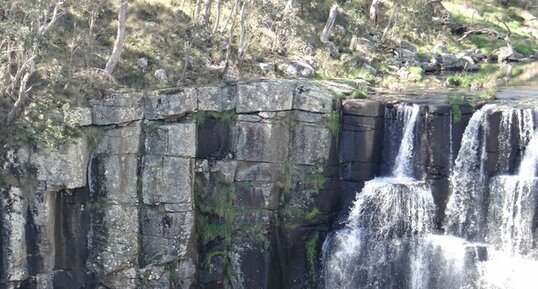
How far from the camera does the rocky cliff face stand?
26.3 metres

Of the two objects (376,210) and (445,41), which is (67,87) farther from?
(445,41)

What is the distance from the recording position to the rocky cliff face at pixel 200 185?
86.3ft

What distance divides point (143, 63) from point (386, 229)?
484 inches

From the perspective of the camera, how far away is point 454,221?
29.1 m

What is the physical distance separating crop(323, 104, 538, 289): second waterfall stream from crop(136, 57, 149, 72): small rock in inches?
409

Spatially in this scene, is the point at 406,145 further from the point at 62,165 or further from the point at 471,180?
the point at 62,165

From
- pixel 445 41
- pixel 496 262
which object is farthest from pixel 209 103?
pixel 445 41

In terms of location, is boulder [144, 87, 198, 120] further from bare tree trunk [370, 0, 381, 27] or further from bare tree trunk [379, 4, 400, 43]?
bare tree trunk [370, 0, 381, 27]

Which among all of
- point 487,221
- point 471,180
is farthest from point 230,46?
point 487,221

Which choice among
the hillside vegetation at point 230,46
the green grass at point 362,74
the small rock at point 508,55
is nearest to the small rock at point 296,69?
the hillside vegetation at point 230,46

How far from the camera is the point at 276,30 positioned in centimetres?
3788

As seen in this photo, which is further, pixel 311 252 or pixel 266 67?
pixel 266 67

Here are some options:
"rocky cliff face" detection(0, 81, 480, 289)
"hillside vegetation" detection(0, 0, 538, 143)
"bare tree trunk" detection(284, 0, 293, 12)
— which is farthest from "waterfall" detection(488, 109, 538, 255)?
"bare tree trunk" detection(284, 0, 293, 12)

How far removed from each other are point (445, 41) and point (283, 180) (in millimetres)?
22811
